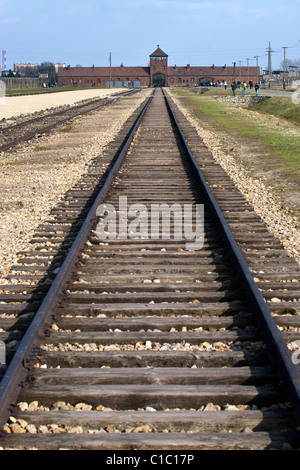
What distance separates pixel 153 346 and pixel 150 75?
518 feet

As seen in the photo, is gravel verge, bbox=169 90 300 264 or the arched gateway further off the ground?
the arched gateway

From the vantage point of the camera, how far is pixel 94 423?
3.33m

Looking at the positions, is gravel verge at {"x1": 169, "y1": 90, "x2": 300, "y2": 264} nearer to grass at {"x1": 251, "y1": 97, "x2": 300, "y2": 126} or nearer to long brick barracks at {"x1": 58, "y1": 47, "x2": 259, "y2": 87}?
grass at {"x1": 251, "y1": 97, "x2": 300, "y2": 126}

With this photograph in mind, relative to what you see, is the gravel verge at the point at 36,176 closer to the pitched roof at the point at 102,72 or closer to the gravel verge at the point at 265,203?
the gravel verge at the point at 265,203

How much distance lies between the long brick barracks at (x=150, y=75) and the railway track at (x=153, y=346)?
5988 inches

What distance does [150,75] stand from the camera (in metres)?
155

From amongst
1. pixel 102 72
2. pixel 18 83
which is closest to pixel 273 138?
pixel 18 83

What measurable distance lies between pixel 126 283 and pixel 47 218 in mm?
3191

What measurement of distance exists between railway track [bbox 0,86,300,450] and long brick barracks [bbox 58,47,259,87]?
152102mm

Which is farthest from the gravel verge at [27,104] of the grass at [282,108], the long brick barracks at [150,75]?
the long brick barracks at [150,75]

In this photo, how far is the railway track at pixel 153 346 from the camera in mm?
3297

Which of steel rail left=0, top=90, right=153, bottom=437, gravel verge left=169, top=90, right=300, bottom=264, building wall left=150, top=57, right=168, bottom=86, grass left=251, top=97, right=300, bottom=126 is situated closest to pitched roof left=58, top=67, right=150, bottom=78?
building wall left=150, top=57, right=168, bottom=86

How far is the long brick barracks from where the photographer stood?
512ft

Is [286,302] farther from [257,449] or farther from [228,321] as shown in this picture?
[257,449]
